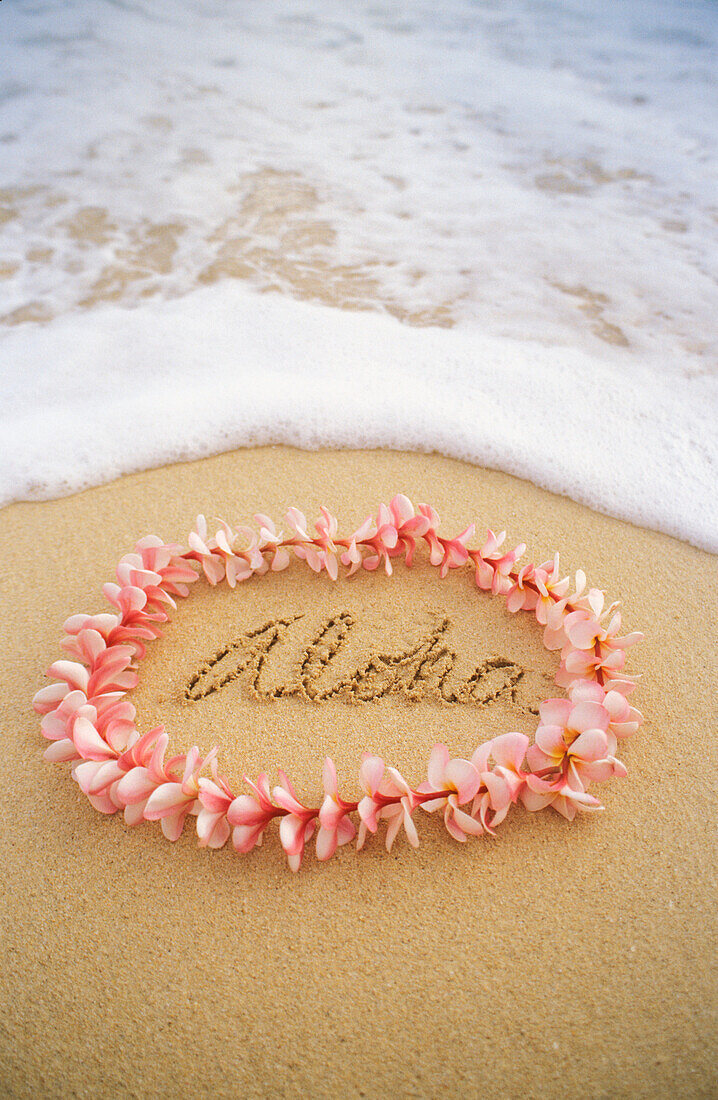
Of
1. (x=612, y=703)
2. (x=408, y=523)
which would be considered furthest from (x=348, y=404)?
(x=612, y=703)

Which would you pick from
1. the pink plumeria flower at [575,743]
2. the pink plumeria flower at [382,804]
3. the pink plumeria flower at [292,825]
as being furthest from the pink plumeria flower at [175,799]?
the pink plumeria flower at [575,743]

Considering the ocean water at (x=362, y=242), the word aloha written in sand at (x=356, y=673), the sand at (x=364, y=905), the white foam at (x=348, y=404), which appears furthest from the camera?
the ocean water at (x=362, y=242)

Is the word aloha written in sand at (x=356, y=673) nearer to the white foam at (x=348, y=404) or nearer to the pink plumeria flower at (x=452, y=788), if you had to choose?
the pink plumeria flower at (x=452, y=788)

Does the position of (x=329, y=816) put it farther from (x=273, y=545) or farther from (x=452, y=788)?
(x=273, y=545)

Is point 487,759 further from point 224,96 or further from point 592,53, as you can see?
point 592,53

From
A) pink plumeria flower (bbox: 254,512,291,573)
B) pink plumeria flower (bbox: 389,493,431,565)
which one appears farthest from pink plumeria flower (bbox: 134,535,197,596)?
pink plumeria flower (bbox: 389,493,431,565)
